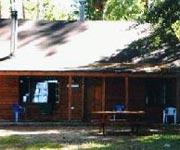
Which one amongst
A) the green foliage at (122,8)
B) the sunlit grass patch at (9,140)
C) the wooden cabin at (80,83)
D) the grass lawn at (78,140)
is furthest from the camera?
the green foliage at (122,8)

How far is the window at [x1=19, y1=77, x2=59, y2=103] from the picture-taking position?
28.2 meters

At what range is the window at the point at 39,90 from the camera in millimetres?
28219

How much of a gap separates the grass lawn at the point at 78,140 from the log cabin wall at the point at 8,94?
14.1 feet

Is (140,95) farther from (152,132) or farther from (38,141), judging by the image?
(38,141)

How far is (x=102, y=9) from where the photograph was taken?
4953cm

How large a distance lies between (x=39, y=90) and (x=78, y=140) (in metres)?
9.78

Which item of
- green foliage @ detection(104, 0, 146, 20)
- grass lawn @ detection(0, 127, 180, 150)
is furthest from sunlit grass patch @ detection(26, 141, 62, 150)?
green foliage @ detection(104, 0, 146, 20)

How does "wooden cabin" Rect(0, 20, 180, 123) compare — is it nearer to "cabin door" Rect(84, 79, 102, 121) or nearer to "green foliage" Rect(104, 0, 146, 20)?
"cabin door" Rect(84, 79, 102, 121)

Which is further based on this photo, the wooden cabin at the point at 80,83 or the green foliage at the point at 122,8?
the green foliage at the point at 122,8

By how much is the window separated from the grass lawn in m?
4.61

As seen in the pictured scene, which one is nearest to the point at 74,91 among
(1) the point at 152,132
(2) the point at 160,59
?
(2) the point at 160,59

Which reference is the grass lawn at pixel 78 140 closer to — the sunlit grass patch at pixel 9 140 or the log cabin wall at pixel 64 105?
the sunlit grass patch at pixel 9 140

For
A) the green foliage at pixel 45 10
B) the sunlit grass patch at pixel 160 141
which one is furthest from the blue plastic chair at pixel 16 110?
the green foliage at pixel 45 10

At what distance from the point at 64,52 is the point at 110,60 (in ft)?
8.80
